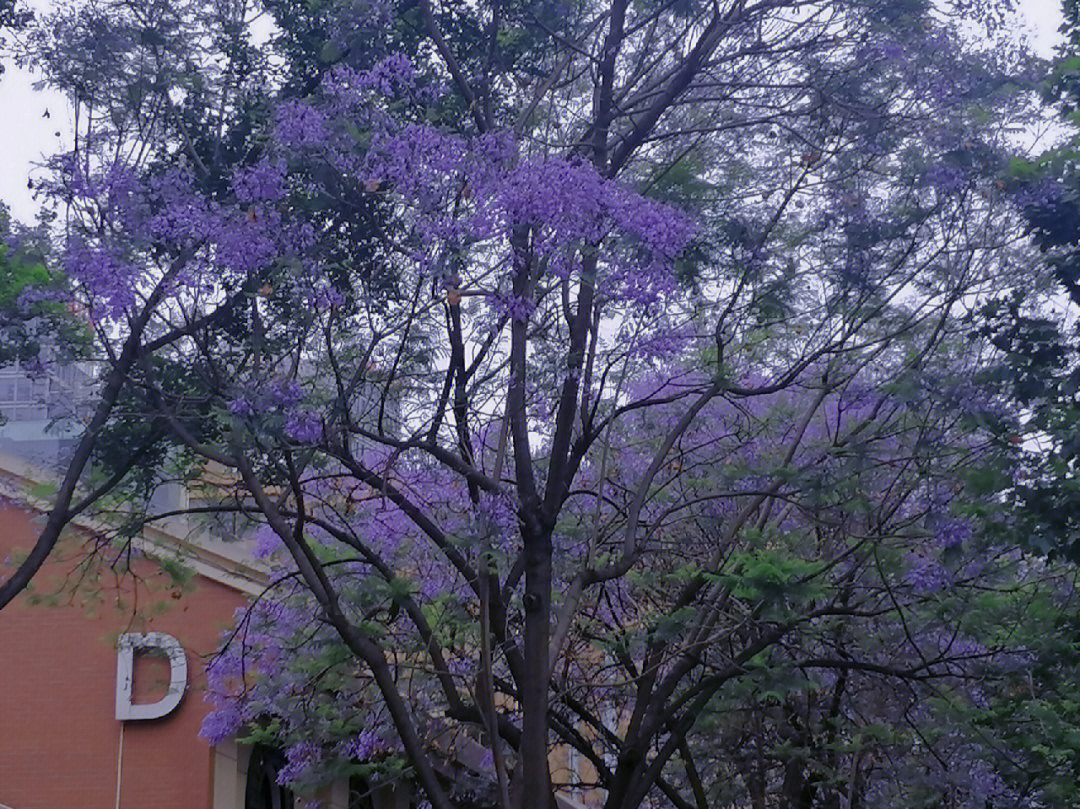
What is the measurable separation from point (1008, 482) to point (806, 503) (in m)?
1.54

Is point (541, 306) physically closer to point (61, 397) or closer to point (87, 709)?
point (61, 397)

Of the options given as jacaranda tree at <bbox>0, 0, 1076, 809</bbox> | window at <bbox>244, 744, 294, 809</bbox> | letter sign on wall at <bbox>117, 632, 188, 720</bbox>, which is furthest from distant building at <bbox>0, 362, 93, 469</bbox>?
window at <bbox>244, 744, 294, 809</bbox>

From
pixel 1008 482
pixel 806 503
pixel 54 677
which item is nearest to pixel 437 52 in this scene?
pixel 806 503

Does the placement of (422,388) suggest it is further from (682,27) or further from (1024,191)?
(1024,191)

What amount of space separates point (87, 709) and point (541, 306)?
8320 mm

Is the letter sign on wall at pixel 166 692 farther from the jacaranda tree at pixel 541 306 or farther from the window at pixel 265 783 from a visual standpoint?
the jacaranda tree at pixel 541 306

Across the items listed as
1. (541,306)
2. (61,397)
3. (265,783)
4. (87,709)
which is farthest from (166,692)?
(541,306)

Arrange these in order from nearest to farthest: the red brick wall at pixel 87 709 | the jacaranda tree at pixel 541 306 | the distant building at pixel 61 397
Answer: the jacaranda tree at pixel 541 306
the distant building at pixel 61 397
the red brick wall at pixel 87 709

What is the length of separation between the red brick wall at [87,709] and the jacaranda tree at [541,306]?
387 cm

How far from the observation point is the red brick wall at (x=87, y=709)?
15.5 m

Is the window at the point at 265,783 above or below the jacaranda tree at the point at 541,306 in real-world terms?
below

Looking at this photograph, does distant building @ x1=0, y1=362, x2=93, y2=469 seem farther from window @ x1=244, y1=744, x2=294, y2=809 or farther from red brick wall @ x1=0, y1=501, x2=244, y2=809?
window @ x1=244, y1=744, x2=294, y2=809

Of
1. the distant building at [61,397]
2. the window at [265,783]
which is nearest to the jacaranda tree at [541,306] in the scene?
the distant building at [61,397]

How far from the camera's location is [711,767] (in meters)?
16.6
